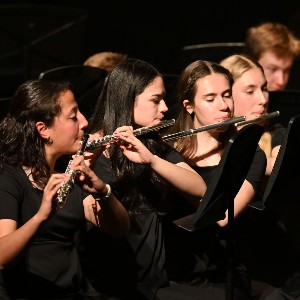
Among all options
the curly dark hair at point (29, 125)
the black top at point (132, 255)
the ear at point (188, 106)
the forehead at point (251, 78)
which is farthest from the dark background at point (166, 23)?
the curly dark hair at point (29, 125)

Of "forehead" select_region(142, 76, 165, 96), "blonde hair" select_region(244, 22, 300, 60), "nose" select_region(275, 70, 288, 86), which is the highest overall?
"blonde hair" select_region(244, 22, 300, 60)

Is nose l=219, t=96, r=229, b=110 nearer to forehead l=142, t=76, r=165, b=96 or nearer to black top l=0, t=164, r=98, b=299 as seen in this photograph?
forehead l=142, t=76, r=165, b=96

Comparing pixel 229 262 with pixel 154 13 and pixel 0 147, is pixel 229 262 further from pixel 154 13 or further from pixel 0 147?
pixel 154 13

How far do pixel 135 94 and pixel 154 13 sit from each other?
280 cm

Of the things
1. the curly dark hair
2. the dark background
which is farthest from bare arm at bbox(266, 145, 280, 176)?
the dark background

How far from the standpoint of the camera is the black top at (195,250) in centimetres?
273

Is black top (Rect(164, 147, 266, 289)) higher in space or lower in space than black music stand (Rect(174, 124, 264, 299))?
lower

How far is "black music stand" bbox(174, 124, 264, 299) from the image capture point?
2301mm

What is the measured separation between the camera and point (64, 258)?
97.3 inches

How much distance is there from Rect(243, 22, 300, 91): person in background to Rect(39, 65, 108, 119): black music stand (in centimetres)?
94

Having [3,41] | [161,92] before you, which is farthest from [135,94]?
[3,41]

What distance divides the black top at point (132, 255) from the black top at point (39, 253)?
6.1 inches

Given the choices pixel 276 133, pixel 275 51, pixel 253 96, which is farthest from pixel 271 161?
pixel 275 51

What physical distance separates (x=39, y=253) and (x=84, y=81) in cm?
102
